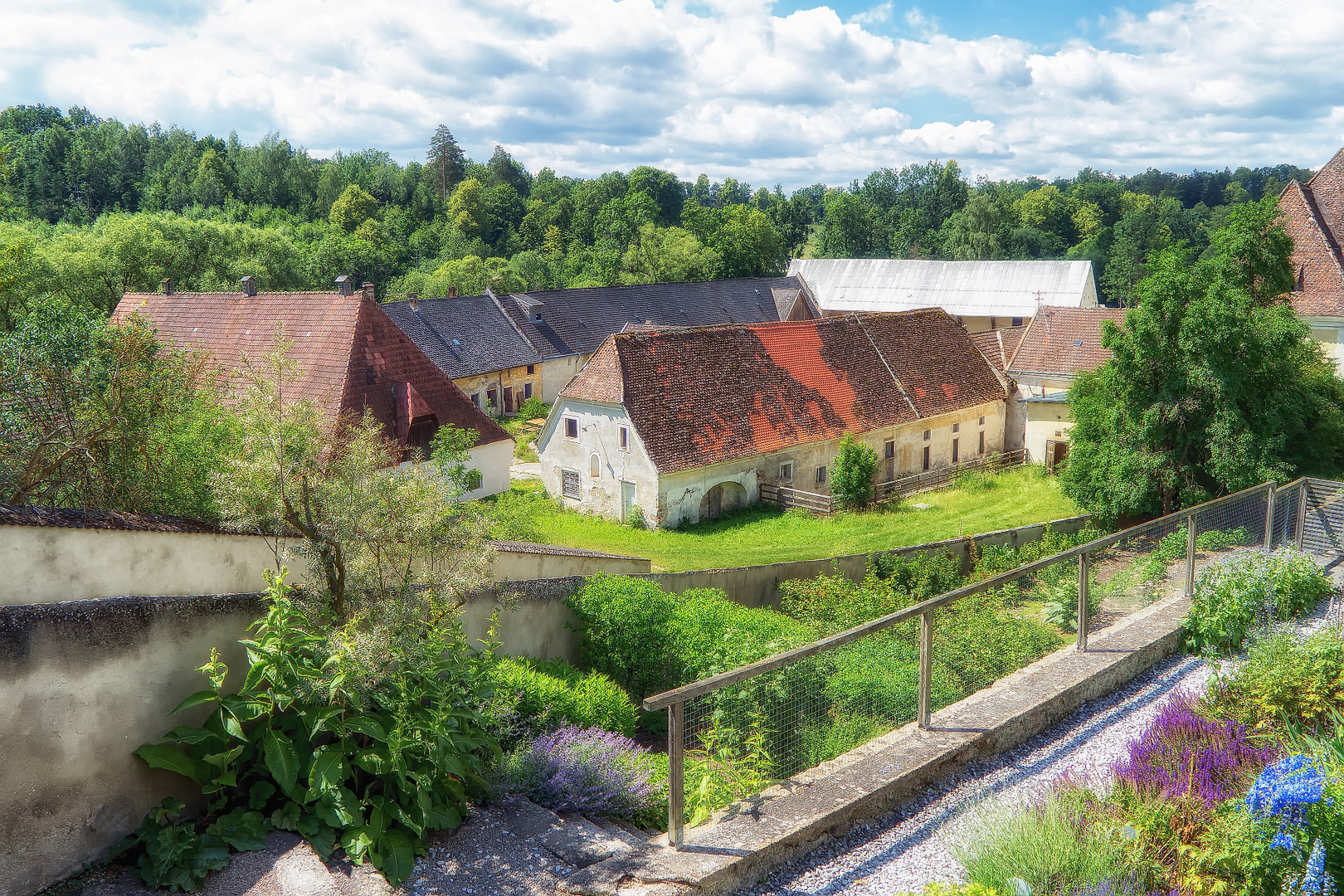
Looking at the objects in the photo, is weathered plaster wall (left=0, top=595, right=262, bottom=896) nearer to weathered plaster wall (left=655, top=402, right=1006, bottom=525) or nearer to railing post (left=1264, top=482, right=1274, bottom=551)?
railing post (left=1264, top=482, right=1274, bottom=551)

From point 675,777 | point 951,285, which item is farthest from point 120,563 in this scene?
point 951,285

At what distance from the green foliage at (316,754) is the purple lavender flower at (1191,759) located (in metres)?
4.13

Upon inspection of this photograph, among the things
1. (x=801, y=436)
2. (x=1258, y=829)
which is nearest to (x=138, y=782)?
(x=1258, y=829)

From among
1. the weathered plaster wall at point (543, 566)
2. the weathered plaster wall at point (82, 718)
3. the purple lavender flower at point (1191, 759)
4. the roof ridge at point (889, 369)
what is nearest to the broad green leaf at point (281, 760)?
the weathered plaster wall at point (82, 718)

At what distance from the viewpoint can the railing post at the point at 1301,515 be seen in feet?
38.2

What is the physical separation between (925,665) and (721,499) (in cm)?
2404

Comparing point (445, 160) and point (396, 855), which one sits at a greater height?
point (445, 160)

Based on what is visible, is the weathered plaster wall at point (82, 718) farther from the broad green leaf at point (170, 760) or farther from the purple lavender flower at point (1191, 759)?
the purple lavender flower at point (1191, 759)

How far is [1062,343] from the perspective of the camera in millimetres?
38594

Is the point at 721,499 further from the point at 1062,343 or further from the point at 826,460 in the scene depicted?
the point at 1062,343

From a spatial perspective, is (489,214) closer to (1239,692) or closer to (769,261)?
(769,261)

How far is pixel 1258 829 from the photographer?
4.71 m

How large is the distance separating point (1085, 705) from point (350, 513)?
5848mm

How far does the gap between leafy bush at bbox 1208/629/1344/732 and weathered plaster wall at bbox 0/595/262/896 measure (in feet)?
22.2
